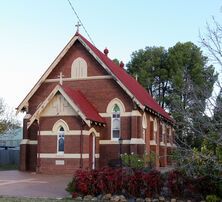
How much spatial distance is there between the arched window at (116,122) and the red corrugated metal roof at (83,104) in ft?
3.09

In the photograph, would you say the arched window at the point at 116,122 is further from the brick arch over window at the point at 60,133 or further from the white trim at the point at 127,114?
the brick arch over window at the point at 60,133

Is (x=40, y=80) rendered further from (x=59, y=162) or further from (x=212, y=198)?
(x=212, y=198)

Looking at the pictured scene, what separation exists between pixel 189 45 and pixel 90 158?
3261cm

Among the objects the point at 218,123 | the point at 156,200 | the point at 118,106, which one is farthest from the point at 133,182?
the point at 118,106

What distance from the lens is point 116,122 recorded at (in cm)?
3127

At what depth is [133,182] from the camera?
631 inches

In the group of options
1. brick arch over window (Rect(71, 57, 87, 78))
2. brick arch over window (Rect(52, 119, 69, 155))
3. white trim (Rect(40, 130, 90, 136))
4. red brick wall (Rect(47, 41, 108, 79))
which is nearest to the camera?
white trim (Rect(40, 130, 90, 136))

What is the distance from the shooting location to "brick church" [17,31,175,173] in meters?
28.1

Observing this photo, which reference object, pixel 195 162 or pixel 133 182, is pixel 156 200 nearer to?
pixel 133 182

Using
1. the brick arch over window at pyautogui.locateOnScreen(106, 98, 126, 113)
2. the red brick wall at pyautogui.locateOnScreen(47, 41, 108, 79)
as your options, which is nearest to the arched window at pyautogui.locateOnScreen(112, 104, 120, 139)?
the brick arch over window at pyautogui.locateOnScreen(106, 98, 126, 113)

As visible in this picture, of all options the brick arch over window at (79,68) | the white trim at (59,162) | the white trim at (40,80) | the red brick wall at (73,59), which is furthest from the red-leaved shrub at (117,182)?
the white trim at (40,80)

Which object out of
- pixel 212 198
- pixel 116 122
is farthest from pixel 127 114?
pixel 212 198

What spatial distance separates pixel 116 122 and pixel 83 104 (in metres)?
3.24

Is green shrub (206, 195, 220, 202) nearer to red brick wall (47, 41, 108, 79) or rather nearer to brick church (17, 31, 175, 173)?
brick church (17, 31, 175, 173)
